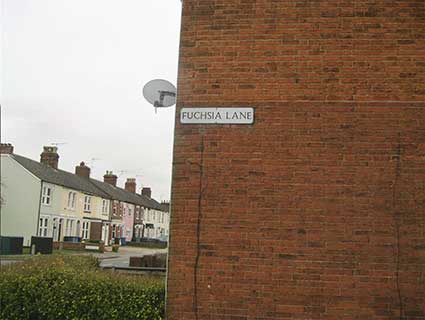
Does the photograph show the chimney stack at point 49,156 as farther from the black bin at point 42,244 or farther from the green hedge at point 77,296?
A: the green hedge at point 77,296

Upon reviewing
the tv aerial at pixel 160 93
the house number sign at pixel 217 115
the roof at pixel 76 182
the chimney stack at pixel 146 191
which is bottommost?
the house number sign at pixel 217 115

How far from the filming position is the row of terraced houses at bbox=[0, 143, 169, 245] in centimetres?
3834

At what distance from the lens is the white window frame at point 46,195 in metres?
39.2

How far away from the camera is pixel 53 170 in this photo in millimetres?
43812

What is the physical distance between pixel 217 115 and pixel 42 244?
28254 millimetres

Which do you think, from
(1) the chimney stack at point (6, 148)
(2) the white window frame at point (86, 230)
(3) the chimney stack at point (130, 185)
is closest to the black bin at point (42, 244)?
(1) the chimney stack at point (6, 148)

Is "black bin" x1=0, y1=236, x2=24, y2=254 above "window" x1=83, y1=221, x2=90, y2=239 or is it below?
below

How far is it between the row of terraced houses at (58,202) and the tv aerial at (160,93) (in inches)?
1119

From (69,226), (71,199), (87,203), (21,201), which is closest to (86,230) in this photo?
(87,203)

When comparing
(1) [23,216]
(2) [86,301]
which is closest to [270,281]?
(2) [86,301]

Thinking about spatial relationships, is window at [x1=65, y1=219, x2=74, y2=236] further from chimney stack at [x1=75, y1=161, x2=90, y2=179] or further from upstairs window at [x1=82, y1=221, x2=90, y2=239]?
chimney stack at [x1=75, y1=161, x2=90, y2=179]

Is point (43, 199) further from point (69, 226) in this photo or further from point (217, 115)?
point (217, 115)

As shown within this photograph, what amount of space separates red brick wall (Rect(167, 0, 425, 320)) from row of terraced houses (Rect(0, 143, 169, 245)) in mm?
29546

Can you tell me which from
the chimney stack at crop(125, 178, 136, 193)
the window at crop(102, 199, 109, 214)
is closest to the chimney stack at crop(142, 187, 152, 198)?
the chimney stack at crop(125, 178, 136, 193)
